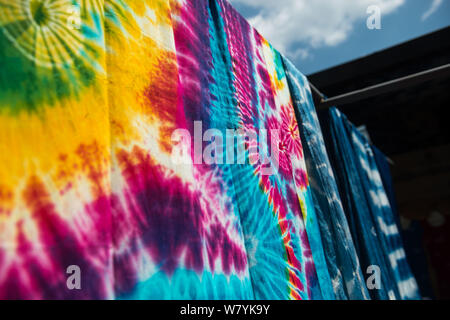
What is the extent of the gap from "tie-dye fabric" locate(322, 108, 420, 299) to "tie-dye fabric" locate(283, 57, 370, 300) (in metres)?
0.39

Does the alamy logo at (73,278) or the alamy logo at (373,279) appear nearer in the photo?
the alamy logo at (73,278)

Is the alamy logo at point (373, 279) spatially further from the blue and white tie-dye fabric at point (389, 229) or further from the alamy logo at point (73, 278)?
the alamy logo at point (73, 278)

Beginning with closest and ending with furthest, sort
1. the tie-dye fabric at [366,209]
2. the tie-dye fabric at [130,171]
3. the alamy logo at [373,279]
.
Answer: the tie-dye fabric at [130,171]
the alamy logo at [373,279]
the tie-dye fabric at [366,209]

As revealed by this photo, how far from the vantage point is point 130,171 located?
0.74 m

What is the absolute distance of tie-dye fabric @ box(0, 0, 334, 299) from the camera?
576mm

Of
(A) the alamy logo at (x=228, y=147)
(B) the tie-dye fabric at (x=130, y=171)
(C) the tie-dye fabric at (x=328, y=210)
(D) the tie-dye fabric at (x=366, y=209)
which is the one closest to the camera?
(B) the tie-dye fabric at (x=130, y=171)

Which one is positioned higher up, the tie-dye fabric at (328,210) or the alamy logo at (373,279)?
the tie-dye fabric at (328,210)

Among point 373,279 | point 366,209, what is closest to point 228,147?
point 373,279

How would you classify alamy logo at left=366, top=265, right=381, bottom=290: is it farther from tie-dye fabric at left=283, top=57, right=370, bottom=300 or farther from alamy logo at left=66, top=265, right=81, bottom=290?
alamy logo at left=66, top=265, right=81, bottom=290

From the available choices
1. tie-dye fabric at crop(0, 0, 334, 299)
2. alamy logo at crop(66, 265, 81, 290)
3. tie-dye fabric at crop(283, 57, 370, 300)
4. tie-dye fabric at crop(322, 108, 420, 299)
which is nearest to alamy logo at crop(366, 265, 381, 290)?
tie-dye fabric at crop(322, 108, 420, 299)

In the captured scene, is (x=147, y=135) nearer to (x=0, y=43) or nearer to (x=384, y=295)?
(x=0, y=43)

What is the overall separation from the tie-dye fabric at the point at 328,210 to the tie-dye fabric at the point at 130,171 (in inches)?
7.9

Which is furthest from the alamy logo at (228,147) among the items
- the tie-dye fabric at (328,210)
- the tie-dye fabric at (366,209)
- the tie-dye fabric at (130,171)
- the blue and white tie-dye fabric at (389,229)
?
the blue and white tie-dye fabric at (389,229)

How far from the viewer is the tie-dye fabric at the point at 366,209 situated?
80.1 inches
